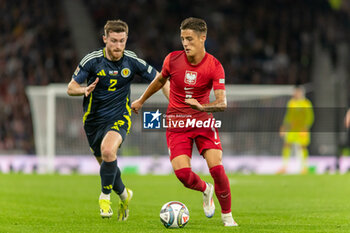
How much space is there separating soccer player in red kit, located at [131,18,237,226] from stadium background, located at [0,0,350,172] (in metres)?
15.2

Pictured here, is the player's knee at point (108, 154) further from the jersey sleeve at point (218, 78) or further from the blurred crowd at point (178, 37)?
the blurred crowd at point (178, 37)

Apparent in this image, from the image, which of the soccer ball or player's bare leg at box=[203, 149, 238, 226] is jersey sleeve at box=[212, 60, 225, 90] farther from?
the soccer ball

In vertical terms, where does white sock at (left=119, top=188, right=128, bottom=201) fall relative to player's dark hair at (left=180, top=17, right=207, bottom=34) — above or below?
below

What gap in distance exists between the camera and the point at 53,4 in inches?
1016

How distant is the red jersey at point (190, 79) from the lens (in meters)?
6.81

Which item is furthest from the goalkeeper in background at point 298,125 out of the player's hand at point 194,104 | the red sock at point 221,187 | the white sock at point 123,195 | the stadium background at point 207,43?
the player's hand at point 194,104

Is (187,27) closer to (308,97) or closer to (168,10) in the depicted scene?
(308,97)

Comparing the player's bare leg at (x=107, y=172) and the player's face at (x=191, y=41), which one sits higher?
the player's face at (x=191, y=41)

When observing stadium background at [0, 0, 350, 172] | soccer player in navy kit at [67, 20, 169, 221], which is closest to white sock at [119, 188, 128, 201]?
soccer player in navy kit at [67, 20, 169, 221]

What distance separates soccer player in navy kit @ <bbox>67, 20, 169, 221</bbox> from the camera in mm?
7383

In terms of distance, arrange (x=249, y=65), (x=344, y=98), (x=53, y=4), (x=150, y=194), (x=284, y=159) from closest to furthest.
Result: 1. (x=150, y=194)
2. (x=284, y=159)
3. (x=344, y=98)
4. (x=249, y=65)
5. (x=53, y=4)

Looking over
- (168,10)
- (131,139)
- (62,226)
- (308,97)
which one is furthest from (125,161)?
(62,226)

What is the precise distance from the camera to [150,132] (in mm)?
19609

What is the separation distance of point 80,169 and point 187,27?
1300 centimetres
